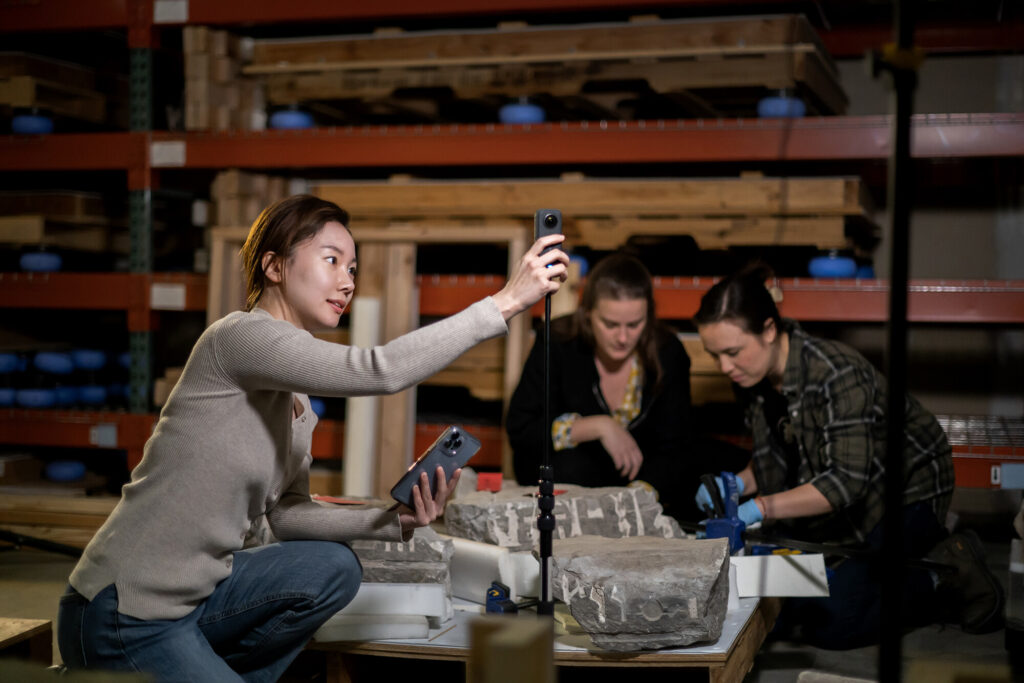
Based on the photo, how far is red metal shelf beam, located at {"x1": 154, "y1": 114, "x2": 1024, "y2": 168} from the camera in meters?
4.23

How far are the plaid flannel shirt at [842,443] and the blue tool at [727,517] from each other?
12.7 inches

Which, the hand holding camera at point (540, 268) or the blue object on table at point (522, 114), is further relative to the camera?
the blue object on table at point (522, 114)

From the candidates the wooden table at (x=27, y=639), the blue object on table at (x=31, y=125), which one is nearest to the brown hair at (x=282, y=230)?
the wooden table at (x=27, y=639)

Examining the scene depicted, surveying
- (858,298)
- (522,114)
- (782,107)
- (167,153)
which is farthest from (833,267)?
(167,153)

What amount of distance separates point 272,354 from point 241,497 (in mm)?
324

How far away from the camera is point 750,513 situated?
10.6 ft

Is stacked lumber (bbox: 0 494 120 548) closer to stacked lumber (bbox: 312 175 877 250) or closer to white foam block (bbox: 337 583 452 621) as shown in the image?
stacked lumber (bbox: 312 175 877 250)

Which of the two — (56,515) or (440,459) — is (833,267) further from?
(56,515)

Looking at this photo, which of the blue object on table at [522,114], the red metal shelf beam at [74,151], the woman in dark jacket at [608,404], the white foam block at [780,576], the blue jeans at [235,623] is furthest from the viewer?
the red metal shelf beam at [74,151]

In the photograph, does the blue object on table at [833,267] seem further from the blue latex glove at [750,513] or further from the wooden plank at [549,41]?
the blue latex glove at [750,513]

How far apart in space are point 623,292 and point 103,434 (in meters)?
2.88

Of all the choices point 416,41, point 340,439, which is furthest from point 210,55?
point 340,439

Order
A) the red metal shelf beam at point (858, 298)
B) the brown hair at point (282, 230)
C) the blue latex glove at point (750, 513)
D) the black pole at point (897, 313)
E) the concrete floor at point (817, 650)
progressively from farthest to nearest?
the red metal shelf beam at point (858, 298) → the blue latex glove at point (750, 513) → the concrete floor at point (817, 650) → the brown hair at point (282, 230) → the black pole at point (897, 313)

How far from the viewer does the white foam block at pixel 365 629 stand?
8.50 ft
